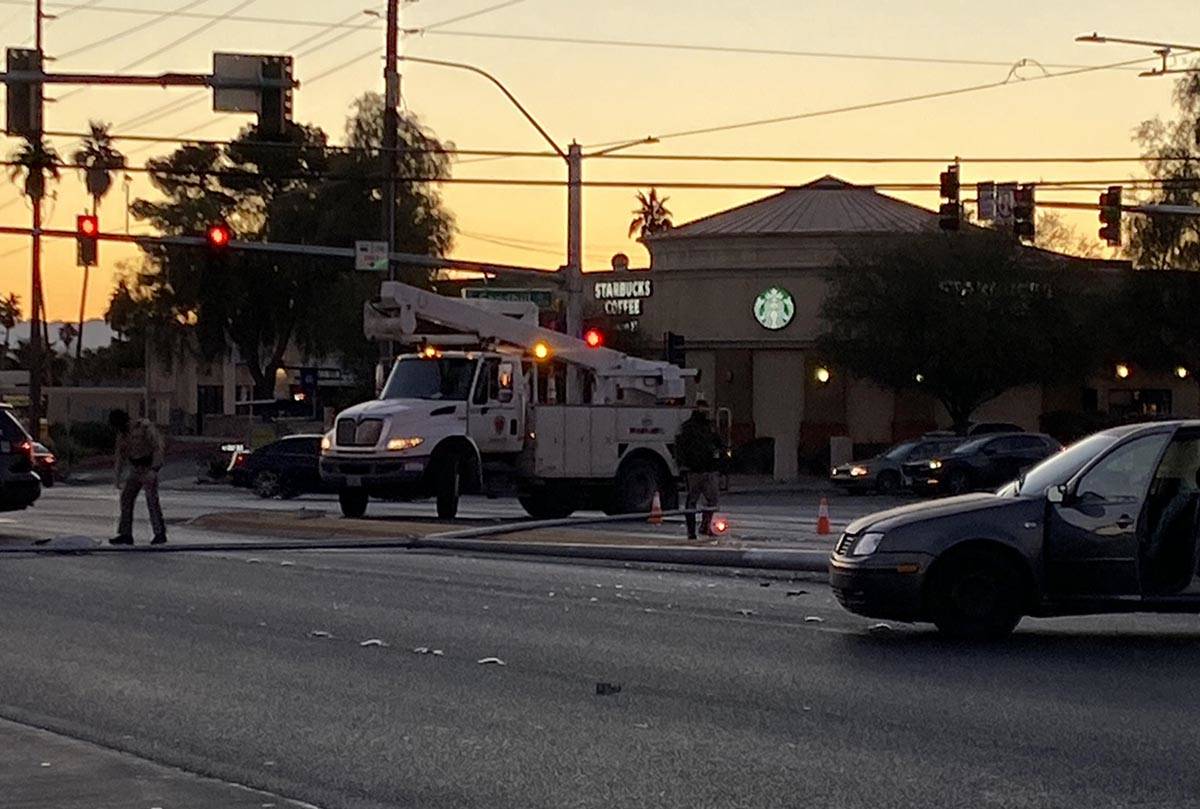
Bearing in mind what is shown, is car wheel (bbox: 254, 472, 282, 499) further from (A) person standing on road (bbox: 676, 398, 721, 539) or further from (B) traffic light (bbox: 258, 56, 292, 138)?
(B) traffic light (bbox: 258, 56, 292, 138)

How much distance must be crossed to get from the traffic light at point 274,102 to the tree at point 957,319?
39.3 meters

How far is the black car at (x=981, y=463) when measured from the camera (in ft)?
153

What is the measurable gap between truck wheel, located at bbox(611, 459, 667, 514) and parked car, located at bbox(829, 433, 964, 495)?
52.7 ft

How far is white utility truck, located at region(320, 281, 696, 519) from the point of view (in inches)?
1278

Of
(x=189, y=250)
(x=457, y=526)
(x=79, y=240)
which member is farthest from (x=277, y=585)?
(x=189, y=250)

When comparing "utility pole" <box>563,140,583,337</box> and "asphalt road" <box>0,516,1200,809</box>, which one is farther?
"utility pole" <box>563,140,583,337</box>

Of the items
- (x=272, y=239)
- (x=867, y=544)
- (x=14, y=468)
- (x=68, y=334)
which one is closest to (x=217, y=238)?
(x=14, y=468)

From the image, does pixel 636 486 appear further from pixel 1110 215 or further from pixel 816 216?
pixel 816 216

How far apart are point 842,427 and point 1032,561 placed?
5444cm

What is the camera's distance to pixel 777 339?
69375mm

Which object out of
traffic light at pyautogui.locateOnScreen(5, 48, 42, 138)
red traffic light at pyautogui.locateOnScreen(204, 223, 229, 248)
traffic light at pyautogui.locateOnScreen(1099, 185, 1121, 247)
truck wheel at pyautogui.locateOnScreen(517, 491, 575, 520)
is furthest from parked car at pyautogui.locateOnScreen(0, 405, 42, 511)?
traffic light at pyautogui.locateOnScreen(1099, 185, 1121, 247)

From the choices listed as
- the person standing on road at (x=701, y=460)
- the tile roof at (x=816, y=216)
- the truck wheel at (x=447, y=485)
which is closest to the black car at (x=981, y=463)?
the truck wheel at (x=447, y=485)

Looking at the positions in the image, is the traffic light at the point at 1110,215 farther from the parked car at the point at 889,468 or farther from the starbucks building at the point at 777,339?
the starbucks building at the point at 777,339

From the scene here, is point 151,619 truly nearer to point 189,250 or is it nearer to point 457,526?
point 457,526
